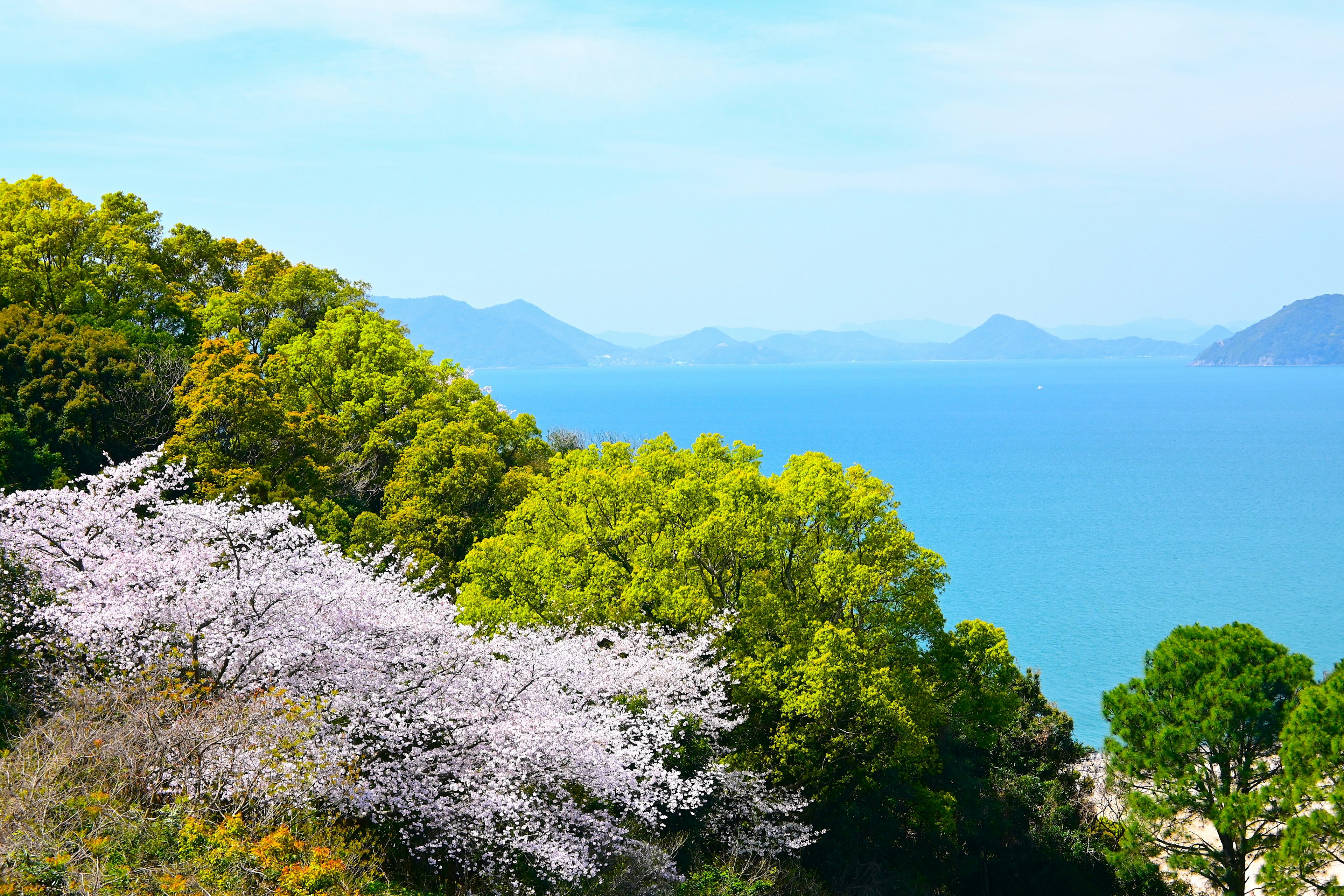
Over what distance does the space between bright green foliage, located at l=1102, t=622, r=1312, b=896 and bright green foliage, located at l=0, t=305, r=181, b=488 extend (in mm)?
23960

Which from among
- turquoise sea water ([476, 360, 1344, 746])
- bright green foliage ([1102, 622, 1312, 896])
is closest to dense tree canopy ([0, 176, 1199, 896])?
bright green foliage ([1102, 622, 1312, 896])

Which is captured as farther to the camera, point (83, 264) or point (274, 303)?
Answer: point (274, 303)

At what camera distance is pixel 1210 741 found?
19.1 metres

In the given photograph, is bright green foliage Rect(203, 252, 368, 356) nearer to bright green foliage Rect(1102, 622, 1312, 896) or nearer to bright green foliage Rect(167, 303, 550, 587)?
bright green foliage Rect(167, 303, 550, 587)

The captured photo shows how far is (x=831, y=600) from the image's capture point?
67.7 feet

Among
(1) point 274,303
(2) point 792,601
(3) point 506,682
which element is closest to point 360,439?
(1) point 274,303

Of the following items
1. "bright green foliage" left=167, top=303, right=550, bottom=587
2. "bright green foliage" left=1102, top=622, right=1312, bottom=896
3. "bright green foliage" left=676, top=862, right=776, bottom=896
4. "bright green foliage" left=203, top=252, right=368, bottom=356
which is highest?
"bright green foliage" left=203, top=252, right=368, bottom=356

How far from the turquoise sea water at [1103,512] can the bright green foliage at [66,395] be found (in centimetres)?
3107

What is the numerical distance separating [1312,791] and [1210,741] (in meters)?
2.30

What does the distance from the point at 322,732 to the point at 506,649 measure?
3.86 metres

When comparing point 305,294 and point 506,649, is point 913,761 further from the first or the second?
point 305,294

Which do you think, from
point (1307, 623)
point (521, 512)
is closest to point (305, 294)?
point (521, 512)

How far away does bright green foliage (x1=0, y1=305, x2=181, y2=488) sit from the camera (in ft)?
83.3

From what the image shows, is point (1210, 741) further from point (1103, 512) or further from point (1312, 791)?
point (1103, 512)
